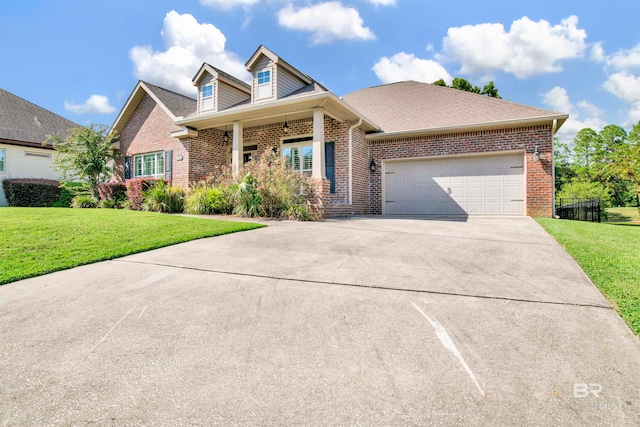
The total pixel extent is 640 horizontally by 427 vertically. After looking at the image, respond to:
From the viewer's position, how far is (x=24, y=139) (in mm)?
15812

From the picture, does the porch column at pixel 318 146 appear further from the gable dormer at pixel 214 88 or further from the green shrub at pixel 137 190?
the green shrub at pixel 137 190

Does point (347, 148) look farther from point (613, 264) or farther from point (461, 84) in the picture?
point (461, 84)

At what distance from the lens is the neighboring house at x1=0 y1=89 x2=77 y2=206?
50.0ft

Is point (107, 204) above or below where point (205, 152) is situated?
below

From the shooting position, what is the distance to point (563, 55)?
1426cm

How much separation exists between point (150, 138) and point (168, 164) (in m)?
2.11

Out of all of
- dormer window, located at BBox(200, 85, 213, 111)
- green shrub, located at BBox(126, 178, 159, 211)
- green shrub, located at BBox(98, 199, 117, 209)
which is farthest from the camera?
green shrub, located at BBox(98, 199, 117, 209)

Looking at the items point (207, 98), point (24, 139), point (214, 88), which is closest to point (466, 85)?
point (214, 88)

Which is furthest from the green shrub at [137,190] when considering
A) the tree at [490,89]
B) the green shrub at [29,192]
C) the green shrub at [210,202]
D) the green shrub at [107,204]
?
the tree at [490,89]

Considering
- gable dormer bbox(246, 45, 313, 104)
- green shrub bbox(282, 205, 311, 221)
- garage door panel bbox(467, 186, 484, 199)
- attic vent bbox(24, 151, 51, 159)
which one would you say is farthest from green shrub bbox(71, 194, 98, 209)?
garage door panel bbox(467, 186, 484, 199)

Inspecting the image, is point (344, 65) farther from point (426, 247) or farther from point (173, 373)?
point (173, 373)

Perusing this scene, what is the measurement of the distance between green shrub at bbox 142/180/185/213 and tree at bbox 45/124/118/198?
506cm

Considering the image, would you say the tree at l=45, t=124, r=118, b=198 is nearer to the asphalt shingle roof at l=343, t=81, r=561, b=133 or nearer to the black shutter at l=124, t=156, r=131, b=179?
the black shutter at l=124, t=156, r=131, b=179

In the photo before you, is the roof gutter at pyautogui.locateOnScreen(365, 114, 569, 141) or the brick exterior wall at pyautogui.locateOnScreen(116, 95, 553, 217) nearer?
the roof gutter at pyautogui.locateOnScreen(365, 114, 569, 141)
